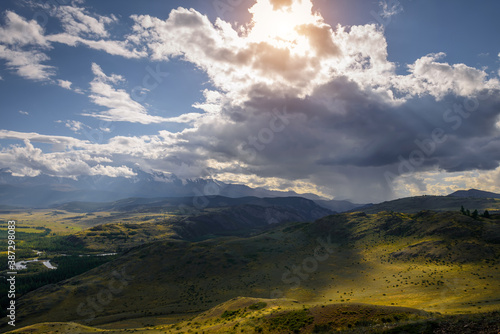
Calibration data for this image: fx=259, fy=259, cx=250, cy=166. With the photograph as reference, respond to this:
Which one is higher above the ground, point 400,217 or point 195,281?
point 400,217

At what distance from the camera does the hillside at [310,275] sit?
72125 millimetres

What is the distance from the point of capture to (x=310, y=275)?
11325 cm

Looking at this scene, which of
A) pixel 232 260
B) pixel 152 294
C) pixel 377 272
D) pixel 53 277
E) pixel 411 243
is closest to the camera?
pixel 377 272

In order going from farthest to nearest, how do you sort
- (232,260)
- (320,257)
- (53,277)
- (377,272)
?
(53,277), (232,260), (320,257), (377,272)

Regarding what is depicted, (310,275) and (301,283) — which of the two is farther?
(310,275)

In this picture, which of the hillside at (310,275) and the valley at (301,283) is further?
the hillside at (310,275)

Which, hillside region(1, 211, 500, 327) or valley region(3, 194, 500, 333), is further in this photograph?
hillside region(1, 211, 500, 327)

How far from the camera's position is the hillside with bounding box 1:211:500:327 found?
72.1m

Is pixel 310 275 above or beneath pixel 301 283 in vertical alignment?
above

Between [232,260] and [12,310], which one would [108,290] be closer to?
[12,310]

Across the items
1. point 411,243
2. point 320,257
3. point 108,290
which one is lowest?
point 108,290

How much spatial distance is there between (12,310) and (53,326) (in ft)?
194

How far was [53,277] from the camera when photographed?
180 m

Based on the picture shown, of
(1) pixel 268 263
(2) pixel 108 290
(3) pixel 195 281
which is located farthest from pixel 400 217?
(2) pixel 108 290
